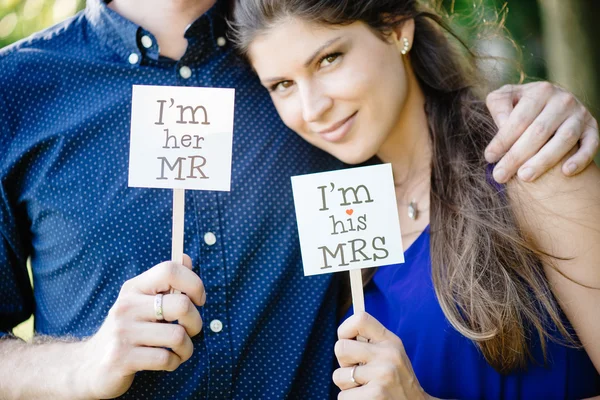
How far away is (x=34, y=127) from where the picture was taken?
1763 mm

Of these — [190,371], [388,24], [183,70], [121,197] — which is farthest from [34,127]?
[388,24]

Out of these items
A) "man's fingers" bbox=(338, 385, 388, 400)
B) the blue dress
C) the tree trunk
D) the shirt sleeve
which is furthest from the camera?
the tree trunk

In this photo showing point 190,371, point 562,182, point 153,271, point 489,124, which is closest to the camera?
point 153,271

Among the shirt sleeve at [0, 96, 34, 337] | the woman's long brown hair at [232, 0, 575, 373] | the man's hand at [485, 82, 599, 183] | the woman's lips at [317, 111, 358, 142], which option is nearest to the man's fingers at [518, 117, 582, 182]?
the man's hand at [485, 82, 599, 183]

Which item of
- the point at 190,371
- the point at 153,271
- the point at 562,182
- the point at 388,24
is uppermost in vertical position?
the point at 388,24

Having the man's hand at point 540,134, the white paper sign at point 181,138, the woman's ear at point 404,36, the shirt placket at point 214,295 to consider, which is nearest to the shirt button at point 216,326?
the shirt placket at point 214,295

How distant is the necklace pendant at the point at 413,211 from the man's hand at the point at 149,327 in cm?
70

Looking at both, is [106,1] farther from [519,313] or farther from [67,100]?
[519,313]

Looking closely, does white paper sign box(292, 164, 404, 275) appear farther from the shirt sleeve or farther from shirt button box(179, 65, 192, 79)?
the shirt sleeve

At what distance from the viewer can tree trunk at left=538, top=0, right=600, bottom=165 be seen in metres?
3.04

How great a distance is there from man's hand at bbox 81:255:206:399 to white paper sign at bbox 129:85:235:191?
20 centimetres

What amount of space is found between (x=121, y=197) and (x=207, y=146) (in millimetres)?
382

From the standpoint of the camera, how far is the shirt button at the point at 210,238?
172 cm

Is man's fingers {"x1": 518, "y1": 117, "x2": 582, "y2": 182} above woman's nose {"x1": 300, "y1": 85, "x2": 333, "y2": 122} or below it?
below
